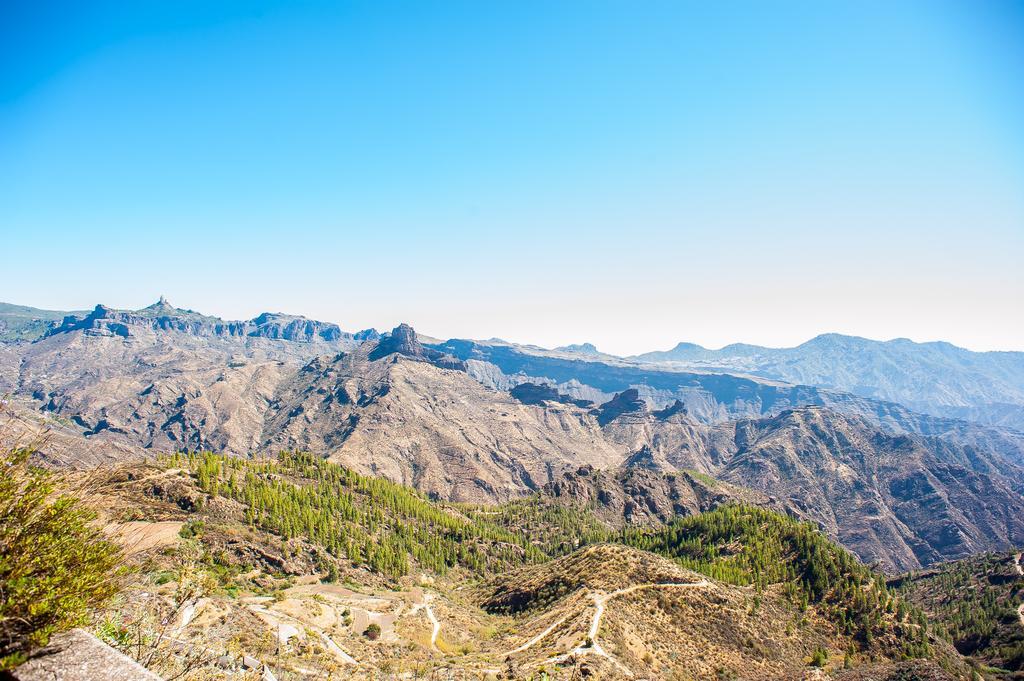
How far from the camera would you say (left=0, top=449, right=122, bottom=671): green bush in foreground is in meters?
13.0

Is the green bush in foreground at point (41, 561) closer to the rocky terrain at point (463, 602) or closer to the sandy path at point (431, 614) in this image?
the rocky terrain at point (463, 602)

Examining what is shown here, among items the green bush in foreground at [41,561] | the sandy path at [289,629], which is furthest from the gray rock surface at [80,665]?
the sandy path at [289,629]

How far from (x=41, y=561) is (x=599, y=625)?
7064 cm

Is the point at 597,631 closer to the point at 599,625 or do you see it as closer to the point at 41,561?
the point at 599,625

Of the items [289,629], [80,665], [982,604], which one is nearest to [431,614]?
[289,629]

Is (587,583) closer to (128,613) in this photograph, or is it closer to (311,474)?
(128,613)

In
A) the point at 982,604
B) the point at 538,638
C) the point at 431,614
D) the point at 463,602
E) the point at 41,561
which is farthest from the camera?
the point at 982,604

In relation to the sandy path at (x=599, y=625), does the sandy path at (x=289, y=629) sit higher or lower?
higher

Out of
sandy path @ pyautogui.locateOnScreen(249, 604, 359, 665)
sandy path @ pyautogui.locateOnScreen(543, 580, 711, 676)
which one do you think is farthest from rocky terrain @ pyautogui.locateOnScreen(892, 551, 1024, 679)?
sandy path @ pyautogui.locateOnScreen(249, 604, 359, 665)

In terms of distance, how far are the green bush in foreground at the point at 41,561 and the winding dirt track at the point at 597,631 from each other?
5811 centimetres

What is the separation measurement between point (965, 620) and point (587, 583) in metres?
129

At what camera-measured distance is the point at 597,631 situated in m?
68.7

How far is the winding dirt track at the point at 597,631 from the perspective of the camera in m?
62.2

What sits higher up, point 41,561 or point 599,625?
point 41,561
